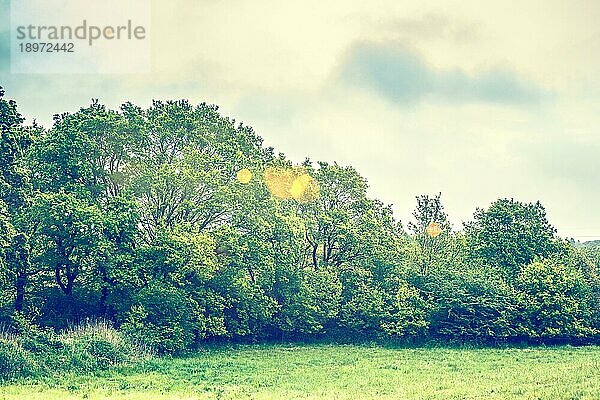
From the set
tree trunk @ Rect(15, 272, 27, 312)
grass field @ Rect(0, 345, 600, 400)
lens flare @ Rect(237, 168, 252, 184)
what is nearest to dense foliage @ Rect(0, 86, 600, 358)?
tree trunk @ Rect(15, 272, 27, 312)

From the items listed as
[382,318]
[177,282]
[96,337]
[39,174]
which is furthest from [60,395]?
[382,318]

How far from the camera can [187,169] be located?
39844 millimetres

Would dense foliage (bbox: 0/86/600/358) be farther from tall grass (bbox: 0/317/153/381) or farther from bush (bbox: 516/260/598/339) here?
tall grass (bbox: 0/317/153/381)

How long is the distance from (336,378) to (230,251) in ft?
44.3

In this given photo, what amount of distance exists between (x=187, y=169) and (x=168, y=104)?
5590 millimetres

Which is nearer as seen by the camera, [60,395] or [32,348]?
[60,395]

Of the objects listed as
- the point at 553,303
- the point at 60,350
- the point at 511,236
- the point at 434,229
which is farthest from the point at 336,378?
the point at 511,236

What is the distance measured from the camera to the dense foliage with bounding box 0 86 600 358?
3638 cm

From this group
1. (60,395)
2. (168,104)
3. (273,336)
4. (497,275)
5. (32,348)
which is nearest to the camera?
(60,395)

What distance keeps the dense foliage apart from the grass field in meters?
4.19

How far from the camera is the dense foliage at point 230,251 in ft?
119

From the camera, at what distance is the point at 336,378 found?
29.8 meters

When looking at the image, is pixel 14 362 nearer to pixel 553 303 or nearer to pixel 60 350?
pixel 60 350

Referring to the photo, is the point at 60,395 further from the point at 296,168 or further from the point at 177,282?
the point at 296,168
